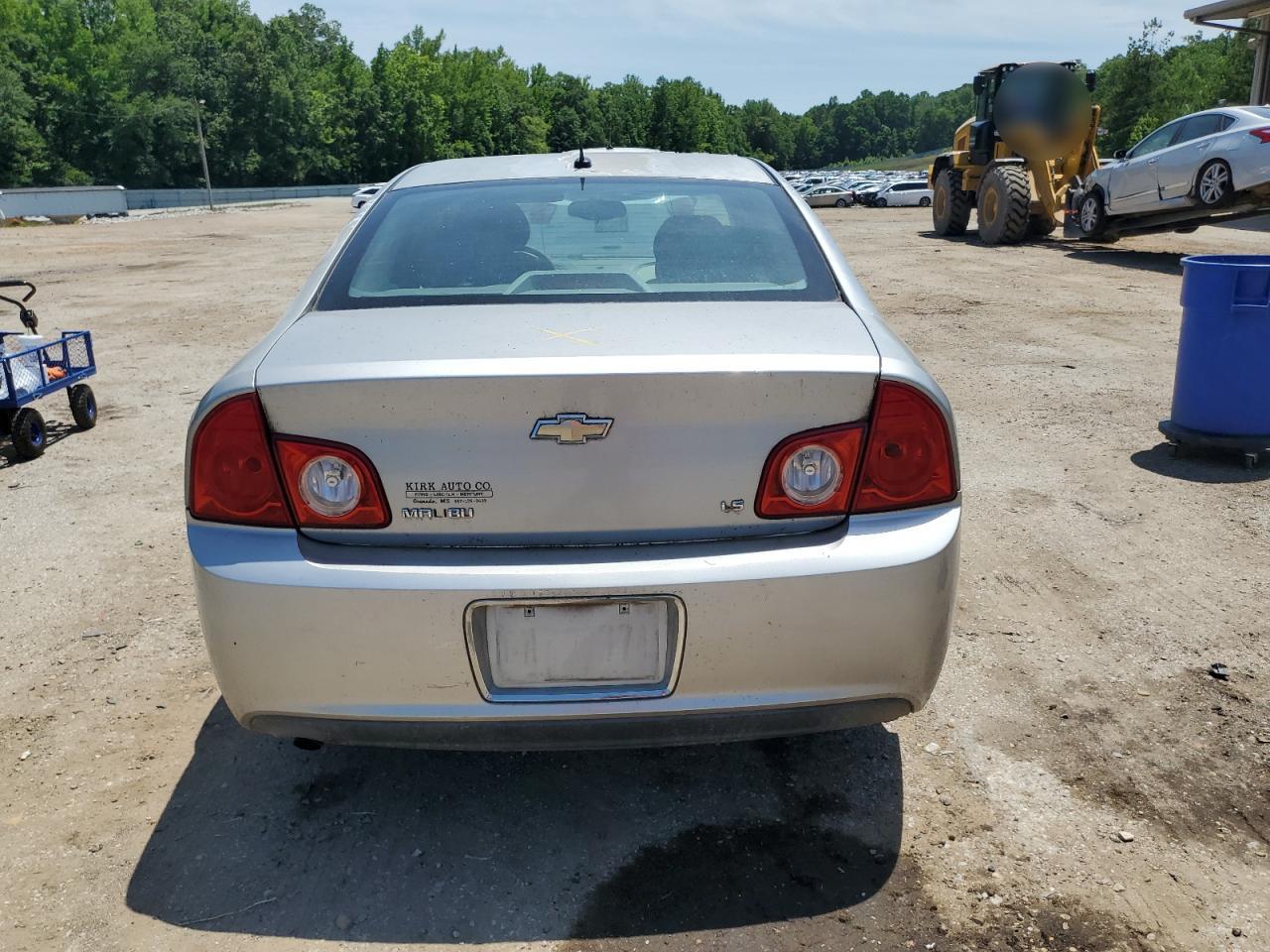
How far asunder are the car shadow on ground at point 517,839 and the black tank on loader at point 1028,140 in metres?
17.2

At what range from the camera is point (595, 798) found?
286cm

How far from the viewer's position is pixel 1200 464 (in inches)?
232

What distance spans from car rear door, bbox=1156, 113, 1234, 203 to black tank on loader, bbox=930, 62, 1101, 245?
130 inches

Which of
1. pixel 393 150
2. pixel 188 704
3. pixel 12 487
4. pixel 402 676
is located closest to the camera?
pixel 402 676

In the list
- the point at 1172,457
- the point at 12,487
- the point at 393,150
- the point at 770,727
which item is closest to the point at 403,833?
the point at 770,727

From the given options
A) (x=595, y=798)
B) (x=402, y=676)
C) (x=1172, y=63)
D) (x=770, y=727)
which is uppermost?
(x=1172, y=63)

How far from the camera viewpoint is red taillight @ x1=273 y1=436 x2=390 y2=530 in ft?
7.49

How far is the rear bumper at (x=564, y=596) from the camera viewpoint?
2246 millimetres

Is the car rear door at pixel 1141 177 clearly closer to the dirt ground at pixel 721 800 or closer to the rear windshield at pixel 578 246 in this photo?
the dirt ground at pixel 721 800

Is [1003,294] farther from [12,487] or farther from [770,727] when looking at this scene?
[770,727]

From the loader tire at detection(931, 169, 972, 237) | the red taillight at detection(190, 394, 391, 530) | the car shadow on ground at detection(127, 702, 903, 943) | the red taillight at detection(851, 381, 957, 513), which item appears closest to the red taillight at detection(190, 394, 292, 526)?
the red taillight at detection(190, 394, 391, 530)

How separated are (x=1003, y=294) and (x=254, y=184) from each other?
94.7 m

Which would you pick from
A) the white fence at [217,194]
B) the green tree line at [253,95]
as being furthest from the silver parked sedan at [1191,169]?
the white fence at [217,194]

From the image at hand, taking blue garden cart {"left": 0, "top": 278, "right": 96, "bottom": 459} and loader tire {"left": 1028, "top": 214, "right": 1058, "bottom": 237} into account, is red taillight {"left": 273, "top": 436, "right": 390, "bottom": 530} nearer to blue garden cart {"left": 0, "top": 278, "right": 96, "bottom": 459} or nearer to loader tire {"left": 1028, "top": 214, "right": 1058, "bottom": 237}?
blue garden cart {"left": 0, "top": 278, "right": 96, "bottom": 459}
